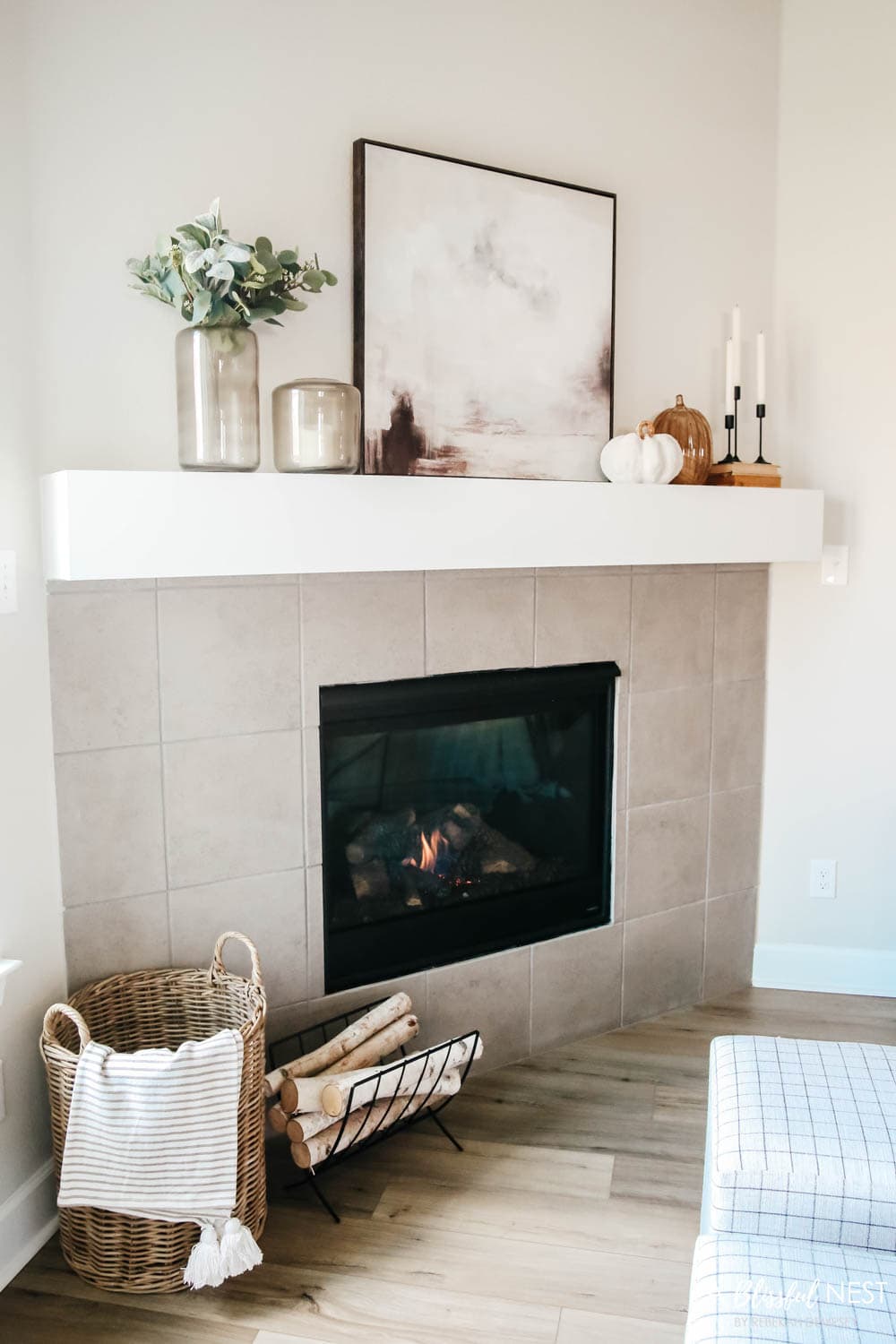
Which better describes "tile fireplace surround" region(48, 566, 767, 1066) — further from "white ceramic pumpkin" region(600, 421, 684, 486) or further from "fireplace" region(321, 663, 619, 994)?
"white ceramic pumpkin" region(600, 421, 684, 486)

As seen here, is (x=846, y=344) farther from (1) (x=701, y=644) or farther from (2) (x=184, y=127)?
(2) (x=184, y=127)

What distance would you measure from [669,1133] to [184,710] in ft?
4.54

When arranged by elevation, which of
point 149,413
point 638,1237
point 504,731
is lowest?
point 638,1237

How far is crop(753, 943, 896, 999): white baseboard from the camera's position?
10.3 ft

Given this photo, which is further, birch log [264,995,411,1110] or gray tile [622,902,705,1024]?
gray tile [622,902,705,1024]

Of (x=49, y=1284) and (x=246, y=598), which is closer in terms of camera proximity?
(x=49, y=1284)

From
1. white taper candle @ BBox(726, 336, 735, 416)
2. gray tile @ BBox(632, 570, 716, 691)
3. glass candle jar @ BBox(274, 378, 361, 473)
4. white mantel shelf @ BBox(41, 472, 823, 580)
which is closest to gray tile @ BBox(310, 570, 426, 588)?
white mantel shelf @ BBox(41, 472, 823, 580)

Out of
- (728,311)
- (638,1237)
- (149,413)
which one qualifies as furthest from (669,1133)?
(728,311)

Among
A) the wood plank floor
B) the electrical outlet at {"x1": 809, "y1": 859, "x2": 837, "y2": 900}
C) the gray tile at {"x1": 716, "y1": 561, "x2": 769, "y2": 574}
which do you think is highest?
the gray tile at {"x1": 716, "y1": 561, "x2": 769, "y2": 574}

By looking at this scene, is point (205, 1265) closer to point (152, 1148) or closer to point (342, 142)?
point (152, 1148)

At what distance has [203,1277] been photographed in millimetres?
1867

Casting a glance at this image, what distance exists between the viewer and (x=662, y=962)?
119 inches

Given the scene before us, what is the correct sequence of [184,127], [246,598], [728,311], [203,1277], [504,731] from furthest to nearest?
[728,311]
[504,731]
[246,598]
[184,127]
[203,1277]

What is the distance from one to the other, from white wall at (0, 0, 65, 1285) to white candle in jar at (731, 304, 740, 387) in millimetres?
1622
